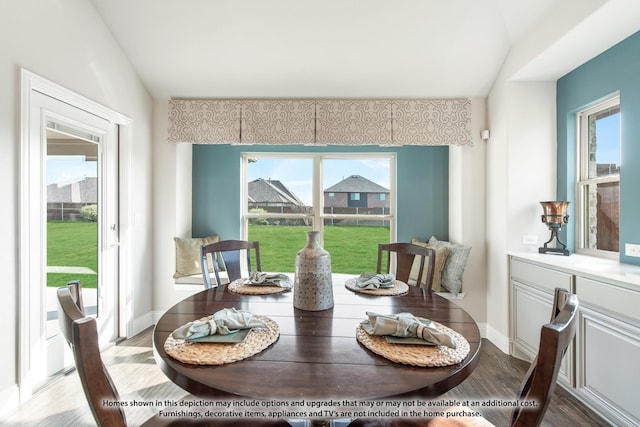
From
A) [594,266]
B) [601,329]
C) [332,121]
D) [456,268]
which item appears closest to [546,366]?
[601,329]

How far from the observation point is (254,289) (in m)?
1.70

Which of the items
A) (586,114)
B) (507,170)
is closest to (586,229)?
(507,170)

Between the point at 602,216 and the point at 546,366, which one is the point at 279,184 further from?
the point at 546,366

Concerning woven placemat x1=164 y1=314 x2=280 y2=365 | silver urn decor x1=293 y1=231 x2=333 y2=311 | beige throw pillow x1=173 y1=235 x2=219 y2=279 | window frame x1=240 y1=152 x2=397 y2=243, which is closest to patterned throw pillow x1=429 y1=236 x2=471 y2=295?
window frame x1=240 y1=152 x2=397 y2=243

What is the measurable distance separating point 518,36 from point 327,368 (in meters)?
3.02

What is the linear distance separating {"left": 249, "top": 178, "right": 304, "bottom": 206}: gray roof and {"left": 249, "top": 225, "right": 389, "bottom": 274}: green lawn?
1.10 feet

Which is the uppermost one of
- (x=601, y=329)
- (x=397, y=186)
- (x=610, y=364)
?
(x=397, y=186)

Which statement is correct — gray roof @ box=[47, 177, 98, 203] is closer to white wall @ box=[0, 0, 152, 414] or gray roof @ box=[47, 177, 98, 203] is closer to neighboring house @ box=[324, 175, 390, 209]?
white wall @ box=[0, 0, 152, 414]

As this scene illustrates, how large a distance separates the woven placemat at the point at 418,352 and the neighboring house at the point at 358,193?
264cm

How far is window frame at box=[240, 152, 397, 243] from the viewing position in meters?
3.60

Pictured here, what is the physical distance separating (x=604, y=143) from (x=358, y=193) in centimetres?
225

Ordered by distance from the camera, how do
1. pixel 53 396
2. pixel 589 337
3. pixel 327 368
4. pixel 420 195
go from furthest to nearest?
pixel 420 195, pixel 53 396, pixel 589 337, pixel 327 368

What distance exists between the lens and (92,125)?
246cm

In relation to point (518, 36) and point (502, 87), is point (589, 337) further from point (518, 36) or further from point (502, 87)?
point (518, 36)
